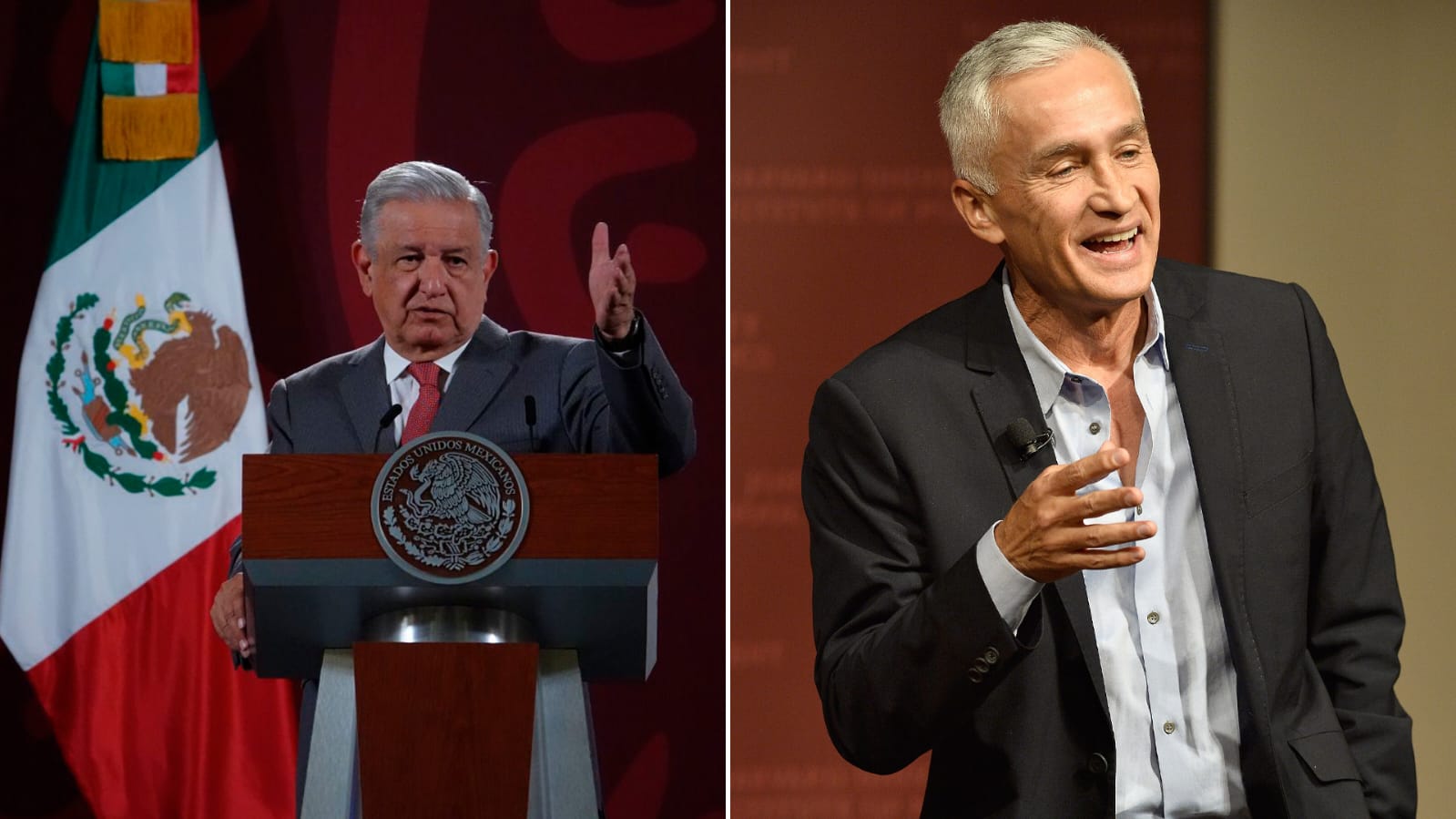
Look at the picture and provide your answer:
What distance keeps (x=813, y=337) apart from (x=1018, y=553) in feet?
7.29

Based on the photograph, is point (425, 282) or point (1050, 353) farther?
point (425, 282)

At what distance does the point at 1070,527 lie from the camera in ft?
5.01

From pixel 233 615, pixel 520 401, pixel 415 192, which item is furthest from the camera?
pixel 415 192

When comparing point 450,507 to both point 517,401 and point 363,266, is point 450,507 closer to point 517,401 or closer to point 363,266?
point 517,401

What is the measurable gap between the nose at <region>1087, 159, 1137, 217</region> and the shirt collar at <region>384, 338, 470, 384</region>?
1983 mm

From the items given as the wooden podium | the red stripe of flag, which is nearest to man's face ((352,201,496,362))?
the red stripe of flag

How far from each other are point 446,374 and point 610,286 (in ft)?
2.22

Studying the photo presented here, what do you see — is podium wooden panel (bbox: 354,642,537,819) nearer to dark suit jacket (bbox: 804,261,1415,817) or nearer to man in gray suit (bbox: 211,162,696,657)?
dark suit jacket (bbox: 804,261,1415,817)

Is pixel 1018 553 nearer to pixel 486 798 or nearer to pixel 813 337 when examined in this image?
pixel 486 798

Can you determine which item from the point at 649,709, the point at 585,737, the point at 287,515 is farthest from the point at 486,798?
the point at 649,709

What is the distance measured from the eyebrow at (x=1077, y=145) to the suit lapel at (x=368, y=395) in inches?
75.5

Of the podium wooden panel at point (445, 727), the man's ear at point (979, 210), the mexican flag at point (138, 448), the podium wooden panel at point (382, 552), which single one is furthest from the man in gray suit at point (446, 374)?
the man's ear at point (979, 210)

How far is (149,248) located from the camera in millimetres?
3846

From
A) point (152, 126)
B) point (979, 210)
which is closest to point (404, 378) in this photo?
point (152, 126)
